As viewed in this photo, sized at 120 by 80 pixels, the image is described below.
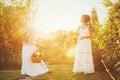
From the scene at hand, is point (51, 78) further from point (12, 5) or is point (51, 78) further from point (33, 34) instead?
point (12, 5)

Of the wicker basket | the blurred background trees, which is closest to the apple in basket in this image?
the wicker basket

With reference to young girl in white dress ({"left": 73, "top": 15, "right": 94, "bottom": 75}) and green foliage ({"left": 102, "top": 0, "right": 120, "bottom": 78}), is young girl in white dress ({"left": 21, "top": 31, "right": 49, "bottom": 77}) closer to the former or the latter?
young girl in white dress ({"left": 73, "top": 15, "right": 94, "bottom": 75})

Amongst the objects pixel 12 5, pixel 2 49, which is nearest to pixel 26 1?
pixel 12 5

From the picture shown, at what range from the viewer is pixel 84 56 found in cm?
745

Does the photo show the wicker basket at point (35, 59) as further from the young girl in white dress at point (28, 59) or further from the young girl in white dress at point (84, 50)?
the young girl in white dress at point (84, 50)

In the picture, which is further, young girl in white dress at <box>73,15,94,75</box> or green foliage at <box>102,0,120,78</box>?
young girl in white dress at <box>73,15,94,75</box>

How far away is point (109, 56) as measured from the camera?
719 cm

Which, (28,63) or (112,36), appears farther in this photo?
(112,36)

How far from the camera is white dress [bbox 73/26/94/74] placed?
737cm

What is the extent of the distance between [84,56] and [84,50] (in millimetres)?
160

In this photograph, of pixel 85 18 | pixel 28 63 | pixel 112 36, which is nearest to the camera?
pixel 85 18

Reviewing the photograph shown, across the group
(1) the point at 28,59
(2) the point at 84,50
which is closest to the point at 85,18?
(2) the point at 84,50

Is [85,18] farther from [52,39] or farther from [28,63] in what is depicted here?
[52,39]

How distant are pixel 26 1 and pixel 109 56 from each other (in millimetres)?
9582
